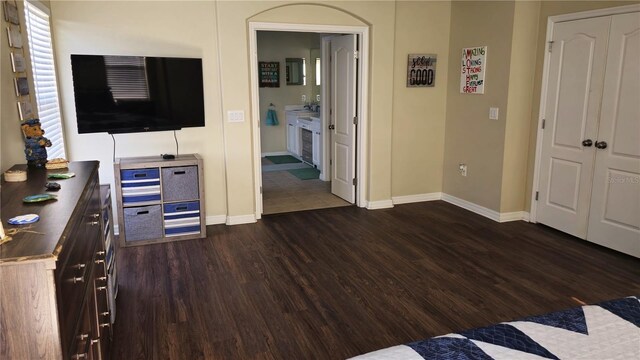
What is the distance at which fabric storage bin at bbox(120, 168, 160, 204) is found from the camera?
4242mm

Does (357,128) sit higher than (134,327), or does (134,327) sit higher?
(357,128)

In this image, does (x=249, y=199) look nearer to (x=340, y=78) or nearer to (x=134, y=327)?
(x=340, y=78)

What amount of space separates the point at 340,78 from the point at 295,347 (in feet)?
12.5

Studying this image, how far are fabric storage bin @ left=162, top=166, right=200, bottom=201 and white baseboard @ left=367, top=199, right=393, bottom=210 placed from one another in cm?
211

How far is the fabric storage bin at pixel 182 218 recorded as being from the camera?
4.44 metres

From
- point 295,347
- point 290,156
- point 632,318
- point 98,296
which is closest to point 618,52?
point 632,318

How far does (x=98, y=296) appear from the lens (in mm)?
2254

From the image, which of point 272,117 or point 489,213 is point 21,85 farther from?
point 272,117

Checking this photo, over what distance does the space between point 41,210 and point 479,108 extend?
4534mm

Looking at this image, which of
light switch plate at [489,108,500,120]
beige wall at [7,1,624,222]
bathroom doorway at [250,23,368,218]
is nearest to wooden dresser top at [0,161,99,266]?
beige wall at [7,1,624,222]

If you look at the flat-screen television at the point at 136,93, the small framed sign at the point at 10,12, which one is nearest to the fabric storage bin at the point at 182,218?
the flat-screen television at the point at 136,93

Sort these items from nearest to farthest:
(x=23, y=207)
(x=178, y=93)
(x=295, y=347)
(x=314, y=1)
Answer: (x=23, y=207), (x=295, y=347), (x=178, y=93), (x=314, y=1)

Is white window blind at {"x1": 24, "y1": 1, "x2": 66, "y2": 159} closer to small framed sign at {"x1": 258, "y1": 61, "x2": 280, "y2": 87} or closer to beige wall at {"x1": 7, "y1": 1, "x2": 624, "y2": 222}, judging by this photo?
beige wall at {"x1": 7, "y1": 1, "x2": 624, "y2": 222}

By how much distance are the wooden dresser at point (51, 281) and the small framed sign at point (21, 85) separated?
905 mm
